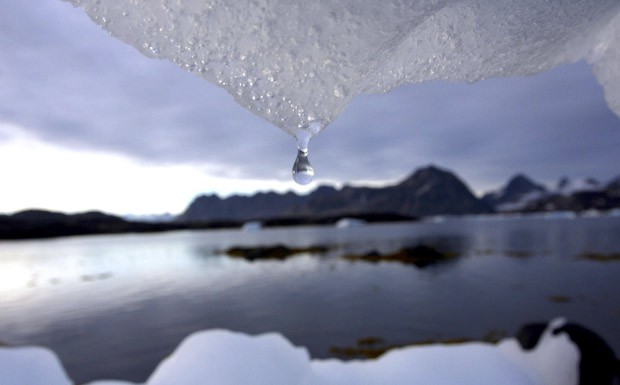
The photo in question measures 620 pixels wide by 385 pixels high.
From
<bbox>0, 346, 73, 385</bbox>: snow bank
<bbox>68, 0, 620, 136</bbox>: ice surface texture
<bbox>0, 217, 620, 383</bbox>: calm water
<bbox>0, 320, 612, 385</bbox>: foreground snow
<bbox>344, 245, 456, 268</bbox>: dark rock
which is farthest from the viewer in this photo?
<bbox>344, 245, 456, 268</bbox>: dark rock

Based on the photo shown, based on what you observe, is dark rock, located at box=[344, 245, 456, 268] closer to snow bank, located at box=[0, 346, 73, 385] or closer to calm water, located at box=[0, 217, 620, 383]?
calm water, located at box=[0, 217, 620, 383]

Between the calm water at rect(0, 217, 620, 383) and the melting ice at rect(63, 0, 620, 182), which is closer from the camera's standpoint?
the melting ice at rect(63, 0, 620, 182)

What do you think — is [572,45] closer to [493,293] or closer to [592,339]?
[592,339]

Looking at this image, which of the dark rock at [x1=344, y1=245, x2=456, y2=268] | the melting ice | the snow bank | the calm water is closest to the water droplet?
the melting ice

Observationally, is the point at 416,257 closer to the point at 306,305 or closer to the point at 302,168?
the point at 306,305

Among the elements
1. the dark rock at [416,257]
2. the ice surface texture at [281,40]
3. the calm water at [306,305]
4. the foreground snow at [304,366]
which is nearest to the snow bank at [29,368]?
the foreground snow at [304,366]

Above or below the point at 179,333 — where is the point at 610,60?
above

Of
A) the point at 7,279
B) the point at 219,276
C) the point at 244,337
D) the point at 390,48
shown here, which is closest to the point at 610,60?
the point at 390,48
